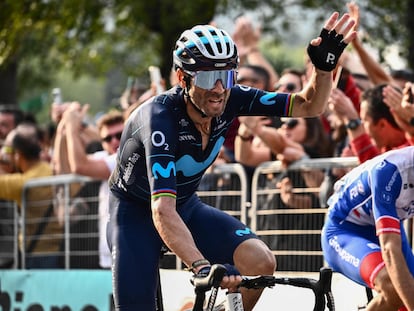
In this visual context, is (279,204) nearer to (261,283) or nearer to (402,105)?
(402,105)

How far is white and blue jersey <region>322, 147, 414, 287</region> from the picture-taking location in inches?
269

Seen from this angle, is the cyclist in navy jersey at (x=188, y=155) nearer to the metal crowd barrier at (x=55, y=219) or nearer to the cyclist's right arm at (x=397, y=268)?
the cyclist's right arm at (x=397, y=268)

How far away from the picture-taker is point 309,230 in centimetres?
948

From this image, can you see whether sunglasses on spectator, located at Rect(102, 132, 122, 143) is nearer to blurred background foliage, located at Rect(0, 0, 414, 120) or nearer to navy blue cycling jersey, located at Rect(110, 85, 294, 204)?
navy blue cycling jersey, located at Rect(110, 85, 294, 204)

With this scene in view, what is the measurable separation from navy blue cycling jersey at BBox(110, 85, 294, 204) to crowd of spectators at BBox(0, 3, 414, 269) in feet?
4.11

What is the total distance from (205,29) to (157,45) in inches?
638

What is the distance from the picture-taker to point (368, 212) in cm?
730

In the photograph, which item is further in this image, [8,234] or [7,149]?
[7,149]

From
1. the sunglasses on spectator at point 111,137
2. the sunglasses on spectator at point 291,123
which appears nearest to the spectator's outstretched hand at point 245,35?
the sunglasses on spectator at point 111,137

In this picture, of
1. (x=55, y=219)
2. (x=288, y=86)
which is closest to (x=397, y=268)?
(x=288, y=86)

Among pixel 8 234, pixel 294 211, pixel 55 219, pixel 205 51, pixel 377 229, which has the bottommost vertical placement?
pixel 8 234

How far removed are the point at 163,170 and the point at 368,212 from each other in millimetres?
1529

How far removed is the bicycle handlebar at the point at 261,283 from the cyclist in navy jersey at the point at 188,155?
20.4 inches

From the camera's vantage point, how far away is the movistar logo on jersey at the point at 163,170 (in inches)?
257
